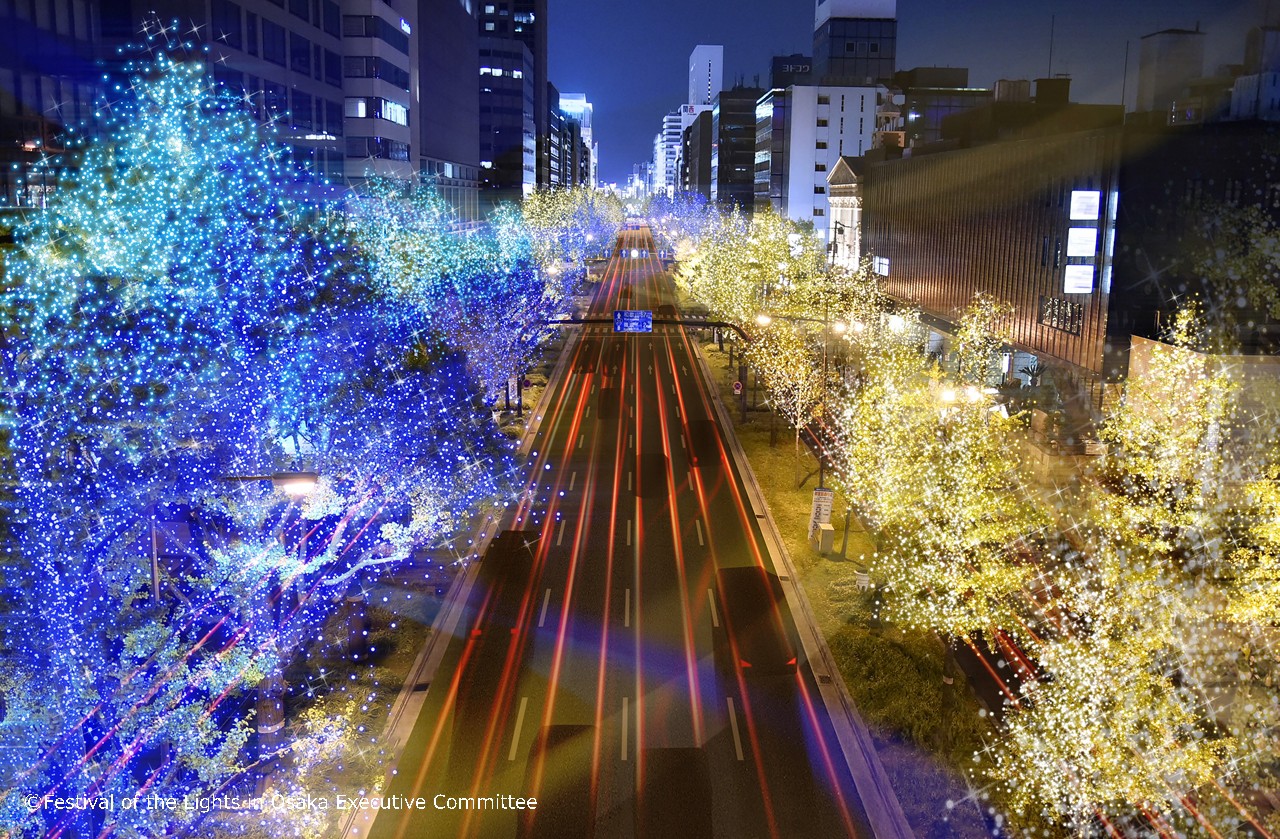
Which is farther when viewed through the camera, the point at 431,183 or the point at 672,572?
the point at 431,183

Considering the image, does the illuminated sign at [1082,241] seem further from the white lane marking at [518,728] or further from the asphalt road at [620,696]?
the white lane marking at [518,728]

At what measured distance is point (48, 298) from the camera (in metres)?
15.1

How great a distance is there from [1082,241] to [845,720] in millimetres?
25701

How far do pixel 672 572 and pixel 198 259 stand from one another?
15.3 meters

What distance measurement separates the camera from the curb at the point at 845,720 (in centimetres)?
1523

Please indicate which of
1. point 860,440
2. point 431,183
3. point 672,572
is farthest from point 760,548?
point 431,183

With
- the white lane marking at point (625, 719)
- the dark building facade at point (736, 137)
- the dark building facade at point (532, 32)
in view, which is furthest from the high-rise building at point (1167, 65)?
the dark building facade at point (532, 32)

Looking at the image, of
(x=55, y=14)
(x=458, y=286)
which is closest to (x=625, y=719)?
(x=458, y=286)

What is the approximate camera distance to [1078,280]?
35.7 metres

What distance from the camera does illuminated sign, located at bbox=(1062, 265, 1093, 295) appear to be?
35.3m

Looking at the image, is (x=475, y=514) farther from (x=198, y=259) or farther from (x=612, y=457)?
(x=198, y=259)

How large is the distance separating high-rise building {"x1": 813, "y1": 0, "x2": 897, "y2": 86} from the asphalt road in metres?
111

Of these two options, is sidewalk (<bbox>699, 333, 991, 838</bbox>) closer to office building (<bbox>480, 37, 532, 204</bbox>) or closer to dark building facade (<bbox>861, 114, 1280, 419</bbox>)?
dark building facade (<bbox>861, 114, 1280, 419</bbox>)

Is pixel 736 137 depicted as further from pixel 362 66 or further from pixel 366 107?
pixel 366 107
